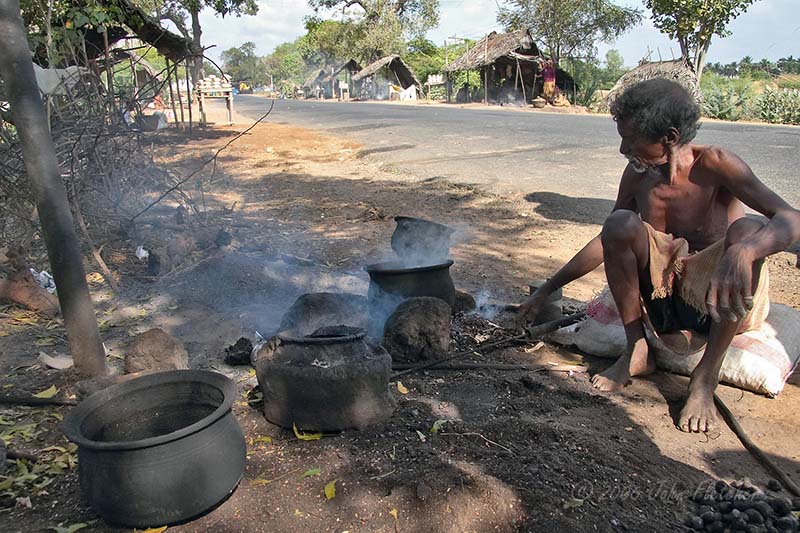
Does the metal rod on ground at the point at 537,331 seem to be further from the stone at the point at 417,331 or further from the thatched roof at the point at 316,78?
the thatched roof at the point at 316,78

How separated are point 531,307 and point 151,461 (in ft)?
7.60

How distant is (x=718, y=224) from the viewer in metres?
2.88

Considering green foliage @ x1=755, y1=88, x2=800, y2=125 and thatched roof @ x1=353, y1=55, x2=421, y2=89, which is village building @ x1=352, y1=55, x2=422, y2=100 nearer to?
thatched roof @ x1=353, y1=55, x2=421, y2=89

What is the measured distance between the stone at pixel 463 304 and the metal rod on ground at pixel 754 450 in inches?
64.7

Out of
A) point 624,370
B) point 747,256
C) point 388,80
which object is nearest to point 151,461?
point 624,370

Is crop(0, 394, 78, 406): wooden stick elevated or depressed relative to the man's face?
depressed

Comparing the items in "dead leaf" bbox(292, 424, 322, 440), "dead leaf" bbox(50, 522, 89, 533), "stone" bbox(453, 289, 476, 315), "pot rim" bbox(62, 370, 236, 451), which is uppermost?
"pot rim" bbox(62, 370, 236, 451)

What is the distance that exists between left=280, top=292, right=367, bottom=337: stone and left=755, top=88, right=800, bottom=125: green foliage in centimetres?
2376

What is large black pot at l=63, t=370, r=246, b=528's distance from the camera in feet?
6.08

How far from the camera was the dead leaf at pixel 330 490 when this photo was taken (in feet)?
6.80

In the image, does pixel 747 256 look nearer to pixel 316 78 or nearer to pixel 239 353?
pixel 239 353

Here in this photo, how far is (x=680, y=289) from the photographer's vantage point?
9.43 feet

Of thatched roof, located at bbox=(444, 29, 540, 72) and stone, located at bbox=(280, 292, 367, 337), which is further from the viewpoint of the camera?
thatched roof, located at bbox=(444, 29, 540, 72)

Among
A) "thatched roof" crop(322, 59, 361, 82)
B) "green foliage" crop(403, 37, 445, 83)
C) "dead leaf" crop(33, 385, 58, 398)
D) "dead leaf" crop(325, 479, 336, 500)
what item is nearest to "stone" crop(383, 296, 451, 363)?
"dead leaf" crop(325, 479, 336, 500)
